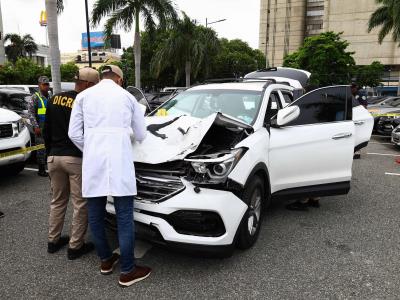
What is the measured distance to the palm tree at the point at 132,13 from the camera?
53.4 feet

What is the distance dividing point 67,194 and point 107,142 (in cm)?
110

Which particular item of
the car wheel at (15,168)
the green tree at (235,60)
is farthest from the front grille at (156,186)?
the green tree at (235,60)

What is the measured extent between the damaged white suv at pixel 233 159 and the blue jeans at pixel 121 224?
17 centimetres

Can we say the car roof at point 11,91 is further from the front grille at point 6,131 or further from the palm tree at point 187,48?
the palm tree at point 187,48

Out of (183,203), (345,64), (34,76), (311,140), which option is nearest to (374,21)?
(345,64)

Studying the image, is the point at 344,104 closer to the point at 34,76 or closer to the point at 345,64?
the point at 345,64

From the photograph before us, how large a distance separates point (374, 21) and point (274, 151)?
33.0 m

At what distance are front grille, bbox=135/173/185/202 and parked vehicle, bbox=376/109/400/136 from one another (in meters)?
11.3

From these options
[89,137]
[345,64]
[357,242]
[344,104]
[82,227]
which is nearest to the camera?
[89,137]

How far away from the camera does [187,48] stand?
2419 cm

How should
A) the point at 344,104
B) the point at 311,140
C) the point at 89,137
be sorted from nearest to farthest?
A: the point at 89,137
the point at 311,140
the point at 344,104

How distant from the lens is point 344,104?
15.5ft

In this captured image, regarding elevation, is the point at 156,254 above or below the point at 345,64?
below

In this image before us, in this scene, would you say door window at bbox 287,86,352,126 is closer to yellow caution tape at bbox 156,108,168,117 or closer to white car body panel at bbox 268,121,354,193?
white car body panel at bbox 268,121,354,193
